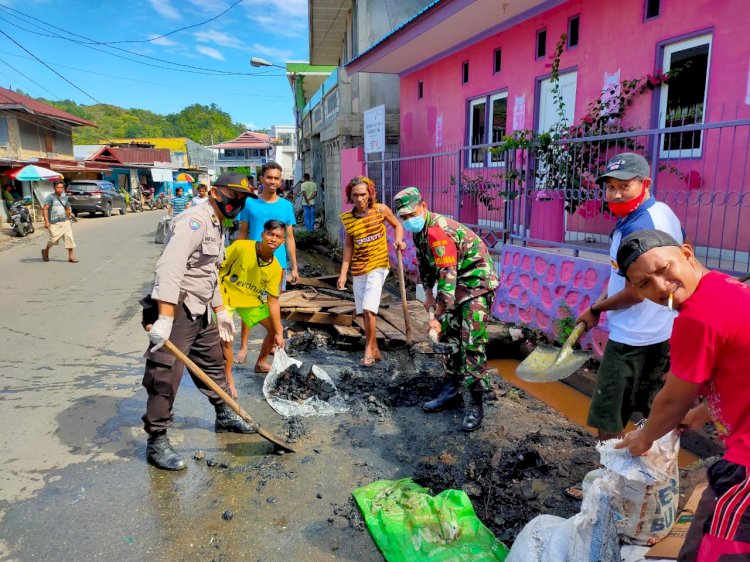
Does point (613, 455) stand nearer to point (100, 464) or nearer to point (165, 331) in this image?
point (165, 331)

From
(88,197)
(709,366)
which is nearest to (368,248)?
(709,366)

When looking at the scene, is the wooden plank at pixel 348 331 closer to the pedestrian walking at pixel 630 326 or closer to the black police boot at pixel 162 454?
the black police boot at pixel 162 454

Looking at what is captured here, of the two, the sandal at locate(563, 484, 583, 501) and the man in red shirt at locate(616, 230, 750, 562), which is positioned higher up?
the man in red shirt at locate(616, 230, 750, 562)

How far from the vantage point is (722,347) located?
1492 millimetres

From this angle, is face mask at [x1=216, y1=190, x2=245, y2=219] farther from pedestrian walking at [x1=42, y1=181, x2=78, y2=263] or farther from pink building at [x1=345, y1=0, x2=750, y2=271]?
pedestrian walking at [x1=42, y1=181, x2=78, y2=263]

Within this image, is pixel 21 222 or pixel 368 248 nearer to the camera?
pixel 368 248

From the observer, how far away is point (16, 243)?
51.1 feet

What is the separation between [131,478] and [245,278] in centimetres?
185

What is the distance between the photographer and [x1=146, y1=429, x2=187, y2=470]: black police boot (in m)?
3.35

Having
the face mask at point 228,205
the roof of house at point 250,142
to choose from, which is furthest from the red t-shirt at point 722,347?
the roof of house at point 250,142

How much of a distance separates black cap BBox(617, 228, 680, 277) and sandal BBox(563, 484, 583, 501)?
1.72 m

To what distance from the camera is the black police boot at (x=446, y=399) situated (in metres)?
4.16

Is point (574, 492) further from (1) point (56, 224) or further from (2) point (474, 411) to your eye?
(1) point (56, 224)

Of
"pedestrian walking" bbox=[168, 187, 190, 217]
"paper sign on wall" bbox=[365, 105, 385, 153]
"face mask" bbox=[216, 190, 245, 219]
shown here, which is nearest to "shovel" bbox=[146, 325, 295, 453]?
"face mask" bbox=[216, 190, 245, 219]
